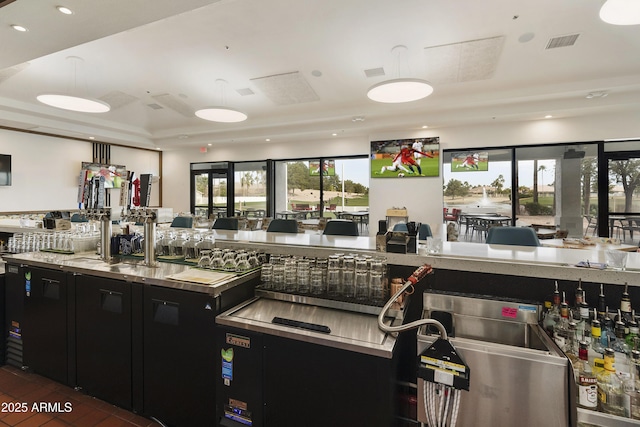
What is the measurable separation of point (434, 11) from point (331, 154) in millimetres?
4699

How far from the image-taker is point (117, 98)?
6199 mm

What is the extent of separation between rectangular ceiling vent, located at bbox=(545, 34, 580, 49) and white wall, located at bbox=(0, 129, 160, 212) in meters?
10.0

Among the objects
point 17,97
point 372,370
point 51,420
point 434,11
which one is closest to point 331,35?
point 434,11

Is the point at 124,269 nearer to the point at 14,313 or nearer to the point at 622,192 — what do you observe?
the point at 14,313

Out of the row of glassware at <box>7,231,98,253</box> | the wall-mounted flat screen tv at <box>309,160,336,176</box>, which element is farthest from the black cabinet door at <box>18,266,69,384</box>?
the wall-mounted flat screen tv at <box>309,160,336,176</box>

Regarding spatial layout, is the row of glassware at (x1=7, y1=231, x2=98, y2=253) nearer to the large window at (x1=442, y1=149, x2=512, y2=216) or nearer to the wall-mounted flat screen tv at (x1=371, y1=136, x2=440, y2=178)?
the wall-mounted flat screen tv at (x1=371, y1=136, x2=440, y2=178)

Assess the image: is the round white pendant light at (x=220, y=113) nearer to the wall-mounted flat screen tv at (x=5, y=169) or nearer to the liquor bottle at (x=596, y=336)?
the liquor bottle at (x=596, y=336)

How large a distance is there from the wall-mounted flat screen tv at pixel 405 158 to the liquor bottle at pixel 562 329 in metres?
5.58

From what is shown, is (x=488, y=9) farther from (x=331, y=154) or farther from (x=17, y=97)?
(x=17, y=97)

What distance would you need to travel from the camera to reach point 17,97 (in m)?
5.86

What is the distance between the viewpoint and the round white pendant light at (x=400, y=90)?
3.65 metres

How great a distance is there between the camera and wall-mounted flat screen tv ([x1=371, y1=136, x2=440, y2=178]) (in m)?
6.72

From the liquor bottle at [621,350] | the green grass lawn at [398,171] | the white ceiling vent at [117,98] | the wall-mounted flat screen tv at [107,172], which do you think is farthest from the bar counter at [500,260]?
the wall-mounted flat screen tv at [107,172]

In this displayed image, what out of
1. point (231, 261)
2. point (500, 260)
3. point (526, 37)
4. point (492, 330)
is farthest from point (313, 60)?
point (492, 330)
